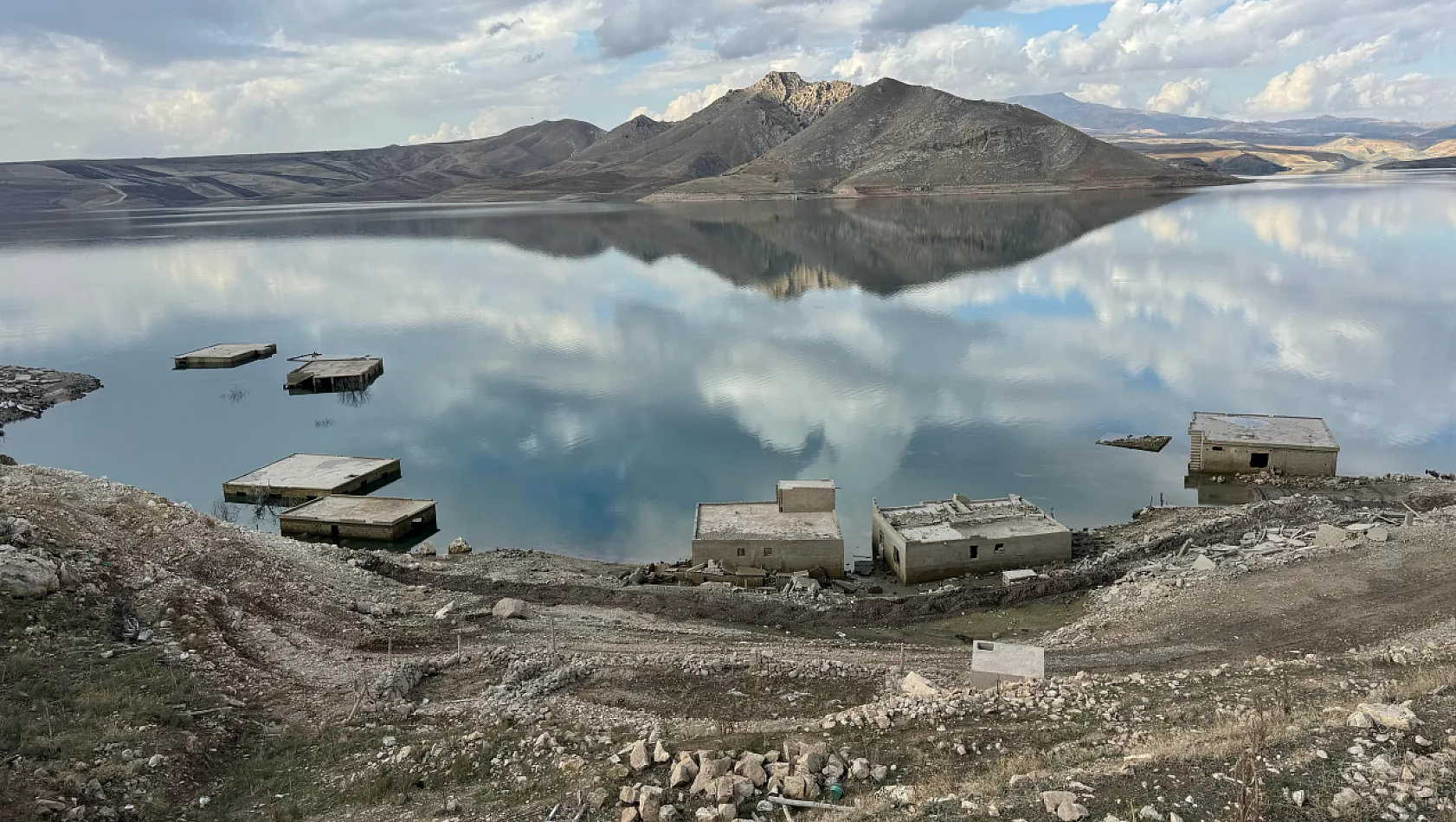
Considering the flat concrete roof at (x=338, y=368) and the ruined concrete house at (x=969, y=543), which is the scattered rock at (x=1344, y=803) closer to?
the ruined concrete house at (x=969, y=543)

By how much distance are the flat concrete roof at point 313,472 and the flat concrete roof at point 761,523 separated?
15348mm

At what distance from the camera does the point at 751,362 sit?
173 feet

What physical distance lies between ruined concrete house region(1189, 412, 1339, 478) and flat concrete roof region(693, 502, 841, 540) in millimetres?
16022

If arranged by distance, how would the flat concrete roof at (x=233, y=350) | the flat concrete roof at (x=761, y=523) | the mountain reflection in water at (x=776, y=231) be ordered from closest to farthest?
the flat concrete roof at (x=761, y=523) → the flat concrete roof at (x=233, y=350) → the mountain reflection in water at (x=776, y=231)

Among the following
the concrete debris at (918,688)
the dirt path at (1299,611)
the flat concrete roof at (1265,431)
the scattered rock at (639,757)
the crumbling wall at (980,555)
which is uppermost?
the scattered rock at (639,757)

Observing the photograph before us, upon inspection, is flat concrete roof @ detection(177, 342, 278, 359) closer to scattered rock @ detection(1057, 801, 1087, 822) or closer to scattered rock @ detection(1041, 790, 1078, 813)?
scattered rock @ detection(1041, 790, 1078, 813)

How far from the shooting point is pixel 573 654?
15250mm

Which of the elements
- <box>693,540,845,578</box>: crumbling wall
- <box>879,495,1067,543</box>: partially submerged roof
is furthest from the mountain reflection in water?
<box>693,540,845,578</box>: crumbling wall

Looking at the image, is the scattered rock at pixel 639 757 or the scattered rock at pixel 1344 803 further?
the scattered rock at pixel 639 757

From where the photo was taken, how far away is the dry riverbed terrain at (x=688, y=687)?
956cm

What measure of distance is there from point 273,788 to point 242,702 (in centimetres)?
253

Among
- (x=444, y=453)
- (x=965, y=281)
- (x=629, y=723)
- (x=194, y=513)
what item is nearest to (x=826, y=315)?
(x=965, y=281)

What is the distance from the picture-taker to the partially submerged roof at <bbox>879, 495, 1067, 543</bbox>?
23.4 meters

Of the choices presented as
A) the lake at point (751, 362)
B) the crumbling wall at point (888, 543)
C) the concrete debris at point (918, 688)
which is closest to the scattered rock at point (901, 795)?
the concrete debris at point (918, 688)
